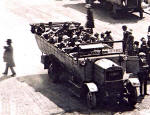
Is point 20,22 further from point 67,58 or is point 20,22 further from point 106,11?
point 67,58

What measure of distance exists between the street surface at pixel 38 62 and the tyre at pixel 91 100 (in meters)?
0.22

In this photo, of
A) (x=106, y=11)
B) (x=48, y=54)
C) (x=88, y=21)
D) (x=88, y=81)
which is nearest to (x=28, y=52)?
(x=48, y=54)

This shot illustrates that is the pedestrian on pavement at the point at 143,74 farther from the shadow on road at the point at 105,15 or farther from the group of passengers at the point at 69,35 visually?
the shadow on road at the point at 105,15

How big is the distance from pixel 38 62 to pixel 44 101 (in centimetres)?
555

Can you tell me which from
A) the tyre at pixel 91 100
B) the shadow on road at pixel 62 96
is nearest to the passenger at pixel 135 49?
the shadow on road at pixel 62 96

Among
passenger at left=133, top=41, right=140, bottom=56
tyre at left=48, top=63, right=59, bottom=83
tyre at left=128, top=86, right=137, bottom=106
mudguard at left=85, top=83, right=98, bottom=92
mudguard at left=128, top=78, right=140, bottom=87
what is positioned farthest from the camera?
tyre at left=48, top=63, right=59, bottom=83

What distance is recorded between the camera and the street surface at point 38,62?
16.7 meters

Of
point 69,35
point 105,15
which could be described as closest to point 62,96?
point 69,35

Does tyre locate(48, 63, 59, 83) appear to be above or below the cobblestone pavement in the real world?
above

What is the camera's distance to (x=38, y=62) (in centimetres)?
2286

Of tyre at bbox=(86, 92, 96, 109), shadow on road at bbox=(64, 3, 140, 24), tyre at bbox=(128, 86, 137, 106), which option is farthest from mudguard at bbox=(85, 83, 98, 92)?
shadow on road at bbox=(64, 3, 140, 24)

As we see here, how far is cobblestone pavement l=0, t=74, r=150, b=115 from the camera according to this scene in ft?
53.9

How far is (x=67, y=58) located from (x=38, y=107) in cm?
242

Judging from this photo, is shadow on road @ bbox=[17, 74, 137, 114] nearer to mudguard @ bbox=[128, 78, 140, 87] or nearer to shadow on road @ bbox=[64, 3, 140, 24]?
mudguard @ bbox=[128, 78, 140, 87]
